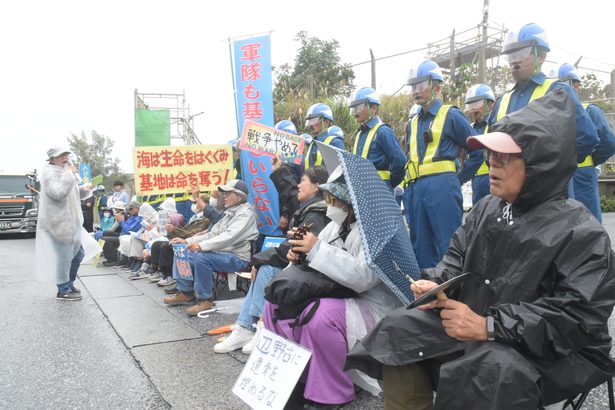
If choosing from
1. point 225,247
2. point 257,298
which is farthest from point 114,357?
point 225,247

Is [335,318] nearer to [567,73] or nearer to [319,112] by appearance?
[319,112]

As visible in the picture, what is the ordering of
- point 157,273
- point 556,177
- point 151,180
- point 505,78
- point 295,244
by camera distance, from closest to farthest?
point 556,177
point 295,244
point 151,180
point 157,273
point 505,78

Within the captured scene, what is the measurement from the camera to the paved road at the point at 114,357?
9.76 ft

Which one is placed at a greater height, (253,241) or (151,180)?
(151,180)

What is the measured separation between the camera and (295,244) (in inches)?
109

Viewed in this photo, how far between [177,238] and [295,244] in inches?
130

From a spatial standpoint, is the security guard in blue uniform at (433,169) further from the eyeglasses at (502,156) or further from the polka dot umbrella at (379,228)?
the eyeglasses at (502,156)

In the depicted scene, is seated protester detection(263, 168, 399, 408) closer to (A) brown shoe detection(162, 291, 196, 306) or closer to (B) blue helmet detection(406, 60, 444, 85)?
(B) blue helmet detection(406, 60, 444, 85)

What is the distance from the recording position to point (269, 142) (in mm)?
5266

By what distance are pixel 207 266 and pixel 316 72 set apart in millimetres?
16871

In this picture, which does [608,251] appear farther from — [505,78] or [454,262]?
[505,78]

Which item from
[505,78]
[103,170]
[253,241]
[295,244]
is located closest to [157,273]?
[253,241]

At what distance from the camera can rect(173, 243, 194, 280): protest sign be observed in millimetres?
5355

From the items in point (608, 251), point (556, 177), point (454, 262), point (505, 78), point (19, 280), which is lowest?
point (19, 280)
